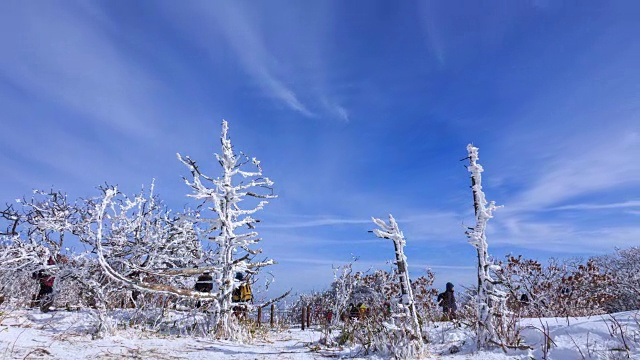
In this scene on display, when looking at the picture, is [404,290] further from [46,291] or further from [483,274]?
[46,291]

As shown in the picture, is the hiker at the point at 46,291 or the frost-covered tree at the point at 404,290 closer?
the frost-covered tree at the point at 404,290

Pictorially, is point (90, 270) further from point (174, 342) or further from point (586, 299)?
point (586, 299)

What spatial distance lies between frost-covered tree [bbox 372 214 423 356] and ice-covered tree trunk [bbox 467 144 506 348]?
101cm

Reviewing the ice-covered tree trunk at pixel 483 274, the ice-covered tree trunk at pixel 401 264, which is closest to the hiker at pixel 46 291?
the ice-covered tree trunk at pixel 401 264

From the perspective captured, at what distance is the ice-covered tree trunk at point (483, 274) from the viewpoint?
19.3ft

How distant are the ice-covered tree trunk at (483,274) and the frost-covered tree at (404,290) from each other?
1.01 meters

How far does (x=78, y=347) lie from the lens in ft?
17.8

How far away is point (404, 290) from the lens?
A: 6.18 metres

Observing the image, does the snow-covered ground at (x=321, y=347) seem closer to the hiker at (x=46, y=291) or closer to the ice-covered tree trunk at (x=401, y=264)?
the ice-covered tree trunk at (x=401, y=264)

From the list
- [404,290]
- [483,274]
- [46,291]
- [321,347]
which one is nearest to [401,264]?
[404,290]

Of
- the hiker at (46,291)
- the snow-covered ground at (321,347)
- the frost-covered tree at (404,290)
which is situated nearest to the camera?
the snow-covered ground at (321,347)

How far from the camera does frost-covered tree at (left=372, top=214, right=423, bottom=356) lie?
5.64 m

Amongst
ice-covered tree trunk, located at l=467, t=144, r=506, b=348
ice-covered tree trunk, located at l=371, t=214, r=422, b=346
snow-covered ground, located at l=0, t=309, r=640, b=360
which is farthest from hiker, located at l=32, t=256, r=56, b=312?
ice-covered tree trunk, located at l=467, t=144, r=506, b=348

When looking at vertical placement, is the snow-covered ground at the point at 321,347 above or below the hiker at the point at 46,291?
below
